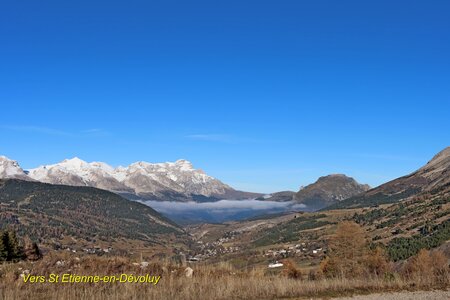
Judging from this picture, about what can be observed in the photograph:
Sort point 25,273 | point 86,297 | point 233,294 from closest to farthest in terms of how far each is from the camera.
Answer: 1. point 86,297
2. point 233,294
3. point 25,273

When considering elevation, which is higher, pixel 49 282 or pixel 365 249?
pixel 49 282

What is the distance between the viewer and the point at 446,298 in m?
14.9

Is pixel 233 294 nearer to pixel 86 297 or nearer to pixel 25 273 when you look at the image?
pixel 86 297

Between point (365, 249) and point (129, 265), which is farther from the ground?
point (129, 265)

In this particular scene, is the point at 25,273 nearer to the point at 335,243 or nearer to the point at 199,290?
the point at 199,290

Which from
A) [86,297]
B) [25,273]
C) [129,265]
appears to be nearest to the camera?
[86,297]

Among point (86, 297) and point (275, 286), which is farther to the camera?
point (275, 286)

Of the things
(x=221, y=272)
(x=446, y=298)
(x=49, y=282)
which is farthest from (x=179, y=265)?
(x=446, y=298)

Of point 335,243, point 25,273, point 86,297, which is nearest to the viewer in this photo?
point 86,297

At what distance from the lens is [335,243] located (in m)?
82.2

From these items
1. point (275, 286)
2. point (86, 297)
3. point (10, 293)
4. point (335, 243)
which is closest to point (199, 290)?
point (275, 286)

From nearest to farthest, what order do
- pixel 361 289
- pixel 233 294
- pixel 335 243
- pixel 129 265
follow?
pixel 233 294
pixel 361 289
pixel 129 265
pixel 335 243

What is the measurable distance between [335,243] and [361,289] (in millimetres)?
68060

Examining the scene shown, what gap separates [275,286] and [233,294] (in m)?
1.98
